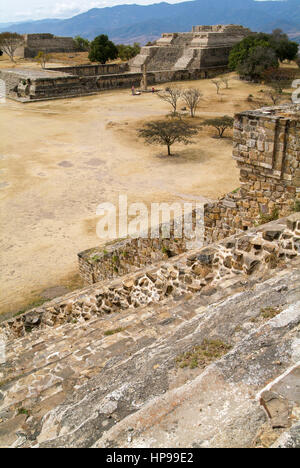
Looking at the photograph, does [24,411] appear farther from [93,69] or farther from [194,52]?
[194,52]

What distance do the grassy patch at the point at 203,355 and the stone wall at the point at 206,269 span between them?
1.47 meters

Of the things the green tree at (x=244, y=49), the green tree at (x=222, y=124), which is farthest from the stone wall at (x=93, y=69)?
the green tree at (x=222, y=124)

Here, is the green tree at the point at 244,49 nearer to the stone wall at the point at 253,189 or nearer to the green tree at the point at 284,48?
the green tree at the point at 284,48

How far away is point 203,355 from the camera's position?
267 cm

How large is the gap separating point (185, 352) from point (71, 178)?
14.7 metres

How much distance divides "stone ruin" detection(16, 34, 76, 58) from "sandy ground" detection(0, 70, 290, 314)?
40.2 meters

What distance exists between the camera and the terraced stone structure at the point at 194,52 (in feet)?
144

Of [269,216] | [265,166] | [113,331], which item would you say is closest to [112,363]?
[113,331]

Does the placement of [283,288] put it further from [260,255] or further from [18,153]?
[18,153]

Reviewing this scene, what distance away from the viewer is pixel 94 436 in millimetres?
2141

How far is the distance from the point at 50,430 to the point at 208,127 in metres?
23.6

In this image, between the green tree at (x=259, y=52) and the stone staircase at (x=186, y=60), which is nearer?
the green tree at (x=259, y=52)

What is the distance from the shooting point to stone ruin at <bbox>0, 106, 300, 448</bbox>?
1973mm

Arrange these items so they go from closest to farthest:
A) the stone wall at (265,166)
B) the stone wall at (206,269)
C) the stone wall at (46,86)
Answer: the stone wall at (206,269), the stone wall at (265,166), the stone wall at (46,86)
